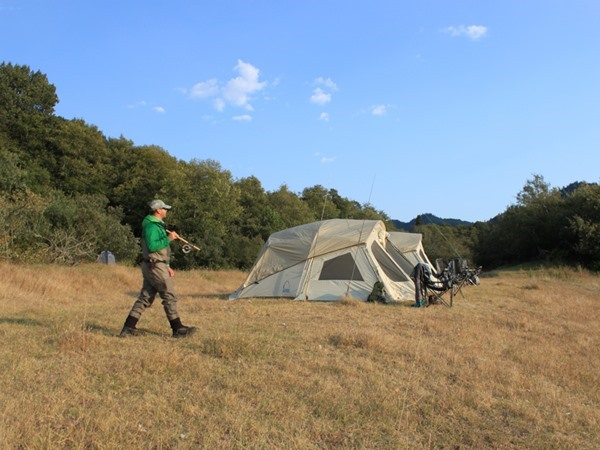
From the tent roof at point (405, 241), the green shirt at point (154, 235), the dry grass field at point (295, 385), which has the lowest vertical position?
the dry grass field at point (295, 385)

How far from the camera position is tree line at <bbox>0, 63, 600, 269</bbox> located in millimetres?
28000

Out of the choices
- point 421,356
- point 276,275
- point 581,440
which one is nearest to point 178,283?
point 276,275

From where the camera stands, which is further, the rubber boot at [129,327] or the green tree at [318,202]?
the green tree at [318,202]

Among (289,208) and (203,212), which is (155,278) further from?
(289,208)

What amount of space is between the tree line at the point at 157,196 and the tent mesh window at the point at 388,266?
1737 cm

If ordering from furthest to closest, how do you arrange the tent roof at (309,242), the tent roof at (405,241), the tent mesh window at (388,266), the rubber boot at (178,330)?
the tent roof at (405,241) → the tent mesh window at (388,266) → the tent roof at (309,242) → the rubber boot at (178,330)

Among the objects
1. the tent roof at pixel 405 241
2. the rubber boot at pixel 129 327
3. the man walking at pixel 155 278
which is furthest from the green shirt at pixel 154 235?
the tent roof at pixel 405 241

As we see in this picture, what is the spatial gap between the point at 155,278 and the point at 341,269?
6769mm

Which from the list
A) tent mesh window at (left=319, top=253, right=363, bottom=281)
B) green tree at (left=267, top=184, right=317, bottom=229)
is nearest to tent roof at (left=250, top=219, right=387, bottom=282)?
tent mesh window at (left=319, top=253, right=363, bottom=281)

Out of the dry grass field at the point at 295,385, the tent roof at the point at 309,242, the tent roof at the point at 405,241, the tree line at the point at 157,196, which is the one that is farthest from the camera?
the tree line at the point at 157,196

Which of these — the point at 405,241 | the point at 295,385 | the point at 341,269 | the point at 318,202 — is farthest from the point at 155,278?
the point at 318,202

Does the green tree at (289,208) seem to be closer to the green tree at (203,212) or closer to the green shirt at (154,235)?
the green tree at (203,212)

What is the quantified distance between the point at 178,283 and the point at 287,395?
13.8m

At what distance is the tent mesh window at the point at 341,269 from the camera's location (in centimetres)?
1183
